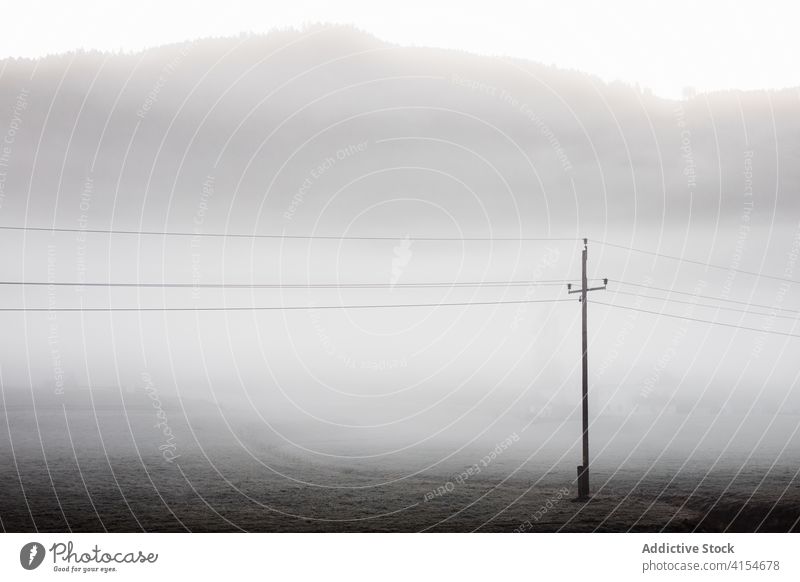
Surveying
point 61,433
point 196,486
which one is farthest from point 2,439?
point 196,486

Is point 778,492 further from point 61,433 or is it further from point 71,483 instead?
point 61,433

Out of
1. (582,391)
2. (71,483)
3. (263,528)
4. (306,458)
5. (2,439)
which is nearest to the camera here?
(263,528)

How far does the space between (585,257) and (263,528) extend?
1809cm

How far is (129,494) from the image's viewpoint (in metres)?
36.8
